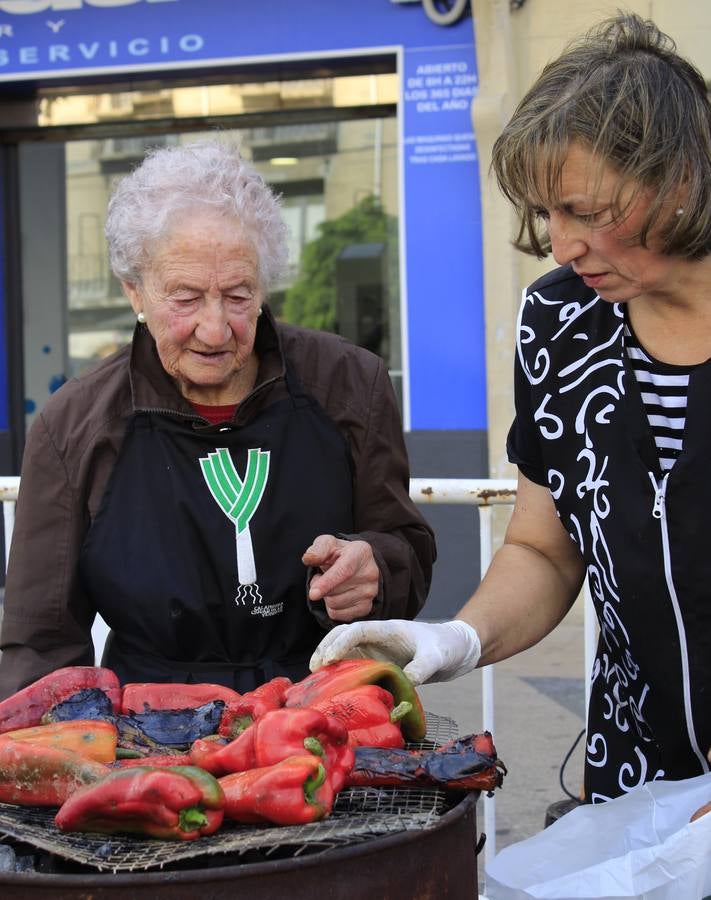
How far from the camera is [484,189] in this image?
7074 mm

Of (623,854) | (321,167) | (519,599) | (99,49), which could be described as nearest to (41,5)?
(99,49)

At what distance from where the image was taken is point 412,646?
2.17m

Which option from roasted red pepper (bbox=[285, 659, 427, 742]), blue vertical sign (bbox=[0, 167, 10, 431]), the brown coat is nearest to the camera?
roasted red pepper (bbox=[285, 659, 427, 742])

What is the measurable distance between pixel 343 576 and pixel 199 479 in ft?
1.31

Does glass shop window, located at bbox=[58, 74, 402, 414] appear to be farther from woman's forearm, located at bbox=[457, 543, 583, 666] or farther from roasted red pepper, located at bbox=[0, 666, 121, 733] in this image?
roasted red pepper, located at bbox=[0, 666, 121, 733]

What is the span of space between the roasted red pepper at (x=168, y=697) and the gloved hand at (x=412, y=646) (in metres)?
0.18

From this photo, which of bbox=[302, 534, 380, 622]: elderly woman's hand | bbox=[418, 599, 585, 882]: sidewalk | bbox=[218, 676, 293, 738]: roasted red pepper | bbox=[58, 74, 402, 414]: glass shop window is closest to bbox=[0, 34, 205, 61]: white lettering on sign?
bbox=[58, 74, 402, 414]: glass shop window

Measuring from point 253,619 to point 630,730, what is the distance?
0.83m

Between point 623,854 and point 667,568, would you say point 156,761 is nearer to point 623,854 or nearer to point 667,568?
point 623,854

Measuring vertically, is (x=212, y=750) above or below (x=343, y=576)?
below

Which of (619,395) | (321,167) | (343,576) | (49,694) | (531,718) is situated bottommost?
(531,718)

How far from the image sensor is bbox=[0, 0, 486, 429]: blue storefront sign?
282 inches

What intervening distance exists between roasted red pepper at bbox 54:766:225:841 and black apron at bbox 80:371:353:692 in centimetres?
90

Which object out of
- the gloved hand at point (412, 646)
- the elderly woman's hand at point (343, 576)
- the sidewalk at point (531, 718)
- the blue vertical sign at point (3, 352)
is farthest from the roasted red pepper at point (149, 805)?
the blue vertical sign at point (3, 352)
